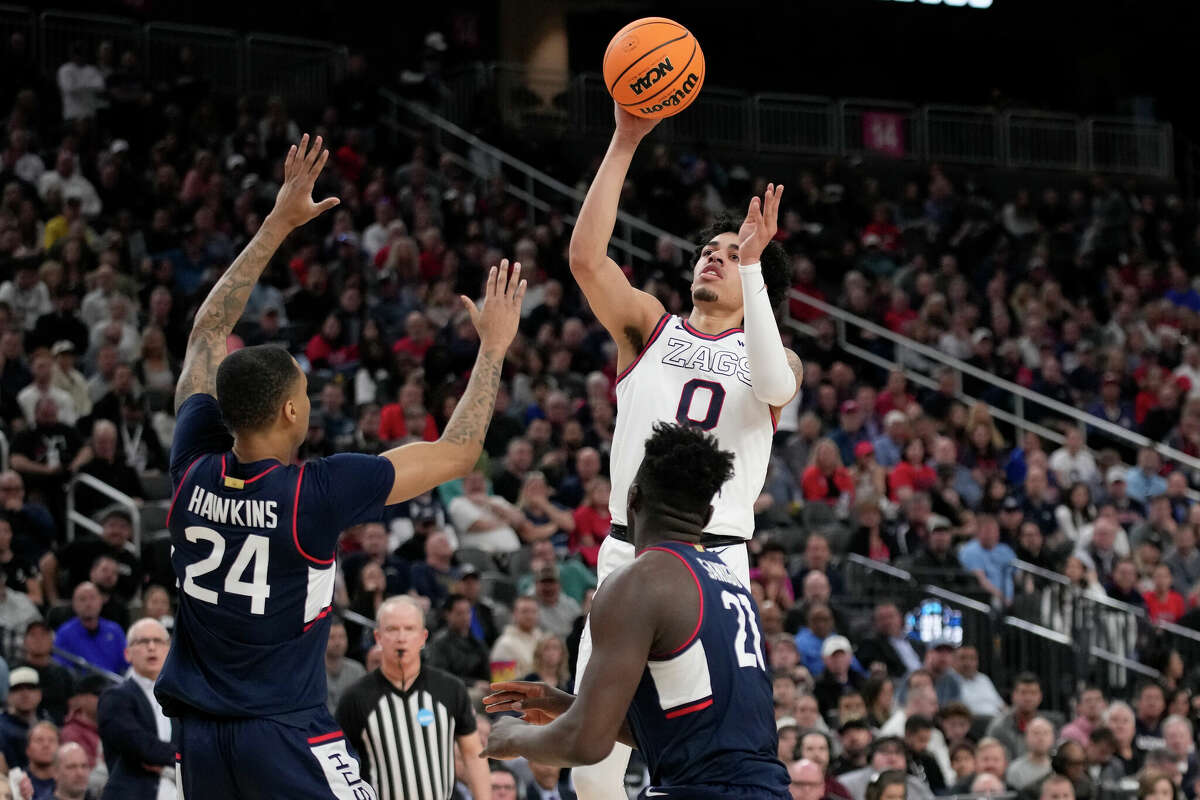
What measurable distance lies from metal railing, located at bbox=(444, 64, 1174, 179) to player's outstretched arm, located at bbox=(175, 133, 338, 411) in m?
17.9

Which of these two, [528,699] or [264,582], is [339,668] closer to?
[528,699]

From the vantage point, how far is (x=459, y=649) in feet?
42.2

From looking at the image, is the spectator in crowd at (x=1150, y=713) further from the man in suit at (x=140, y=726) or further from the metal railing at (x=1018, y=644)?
the man in suit at (x=140, y=726)

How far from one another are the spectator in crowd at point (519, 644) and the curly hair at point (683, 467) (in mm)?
7822

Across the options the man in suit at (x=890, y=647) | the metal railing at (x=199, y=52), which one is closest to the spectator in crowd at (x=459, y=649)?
the man in suit at (x=890, y=647)

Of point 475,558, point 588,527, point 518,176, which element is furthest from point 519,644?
point 518,176

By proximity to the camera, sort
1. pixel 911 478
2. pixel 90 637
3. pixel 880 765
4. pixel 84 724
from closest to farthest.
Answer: pixel 84 724 < pixel 90 637 < pixel 880 765 < pixel 911 478

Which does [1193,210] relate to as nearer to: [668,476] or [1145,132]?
[1145,132]

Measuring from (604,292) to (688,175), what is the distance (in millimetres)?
17331

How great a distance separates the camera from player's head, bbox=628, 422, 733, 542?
5.27 meters

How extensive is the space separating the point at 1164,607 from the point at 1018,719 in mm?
3410

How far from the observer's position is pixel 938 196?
83.5ft

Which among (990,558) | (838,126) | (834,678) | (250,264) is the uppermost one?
(838,126)

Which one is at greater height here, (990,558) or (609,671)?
(990,558)
